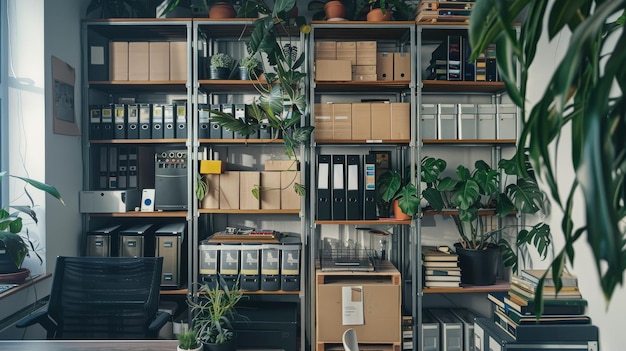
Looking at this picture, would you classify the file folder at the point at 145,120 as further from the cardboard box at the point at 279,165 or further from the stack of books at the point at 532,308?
the stack of books at the point at 532,308

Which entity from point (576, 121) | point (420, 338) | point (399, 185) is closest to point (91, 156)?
point (399, 185)

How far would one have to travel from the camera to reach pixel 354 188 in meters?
3.50

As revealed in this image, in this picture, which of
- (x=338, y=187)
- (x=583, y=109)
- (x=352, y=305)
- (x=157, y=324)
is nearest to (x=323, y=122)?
(x=338, y=187)

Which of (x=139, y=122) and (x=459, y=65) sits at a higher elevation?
(x=459, y=65)

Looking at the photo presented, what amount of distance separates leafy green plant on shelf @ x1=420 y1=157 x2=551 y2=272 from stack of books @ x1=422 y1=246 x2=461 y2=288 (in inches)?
9.0

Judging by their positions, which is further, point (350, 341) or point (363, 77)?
point (363, 77)

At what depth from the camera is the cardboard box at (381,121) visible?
11.6 feet

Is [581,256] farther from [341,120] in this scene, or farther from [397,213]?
[341,120]

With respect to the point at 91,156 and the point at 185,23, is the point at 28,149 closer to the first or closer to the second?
the point at 91,156

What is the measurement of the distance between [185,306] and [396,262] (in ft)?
5.48

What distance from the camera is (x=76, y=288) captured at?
260cm

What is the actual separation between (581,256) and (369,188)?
1.37 metres

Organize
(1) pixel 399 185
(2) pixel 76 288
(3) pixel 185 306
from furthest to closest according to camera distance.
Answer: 1. (3) pixel 185 306
2. (1) pixel 399 185
3. (2) pixel 76 288

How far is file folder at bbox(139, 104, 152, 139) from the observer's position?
359 centimetres
